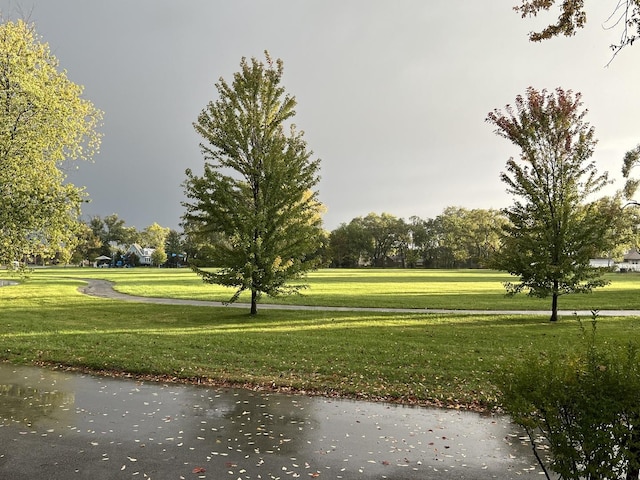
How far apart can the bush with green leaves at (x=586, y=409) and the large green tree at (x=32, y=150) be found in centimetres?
1840

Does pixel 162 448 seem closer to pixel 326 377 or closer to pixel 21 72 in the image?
pixel 326 377

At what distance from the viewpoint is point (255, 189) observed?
67.5 feet

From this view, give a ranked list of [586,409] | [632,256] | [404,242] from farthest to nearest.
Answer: [404,242] → [632,256] → [586,409]

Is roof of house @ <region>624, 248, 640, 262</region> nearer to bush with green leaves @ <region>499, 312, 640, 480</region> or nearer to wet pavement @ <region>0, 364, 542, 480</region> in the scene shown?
wet pavement @ <region>0, 364, 542, 480</region>

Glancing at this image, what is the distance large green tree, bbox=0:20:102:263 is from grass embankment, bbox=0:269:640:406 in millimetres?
3603

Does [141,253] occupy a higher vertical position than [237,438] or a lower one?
higher

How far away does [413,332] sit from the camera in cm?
1625

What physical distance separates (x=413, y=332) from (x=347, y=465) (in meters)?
11.1

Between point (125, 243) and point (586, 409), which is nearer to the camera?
point (586, 409)

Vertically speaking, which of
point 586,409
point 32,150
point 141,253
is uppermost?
point 32,150

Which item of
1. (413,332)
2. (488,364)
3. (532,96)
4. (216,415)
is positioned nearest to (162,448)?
(216,415)

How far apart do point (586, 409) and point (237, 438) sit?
4432 mm

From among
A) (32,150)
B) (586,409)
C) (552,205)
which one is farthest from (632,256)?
(586,409)

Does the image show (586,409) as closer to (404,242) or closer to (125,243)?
(404,242)
